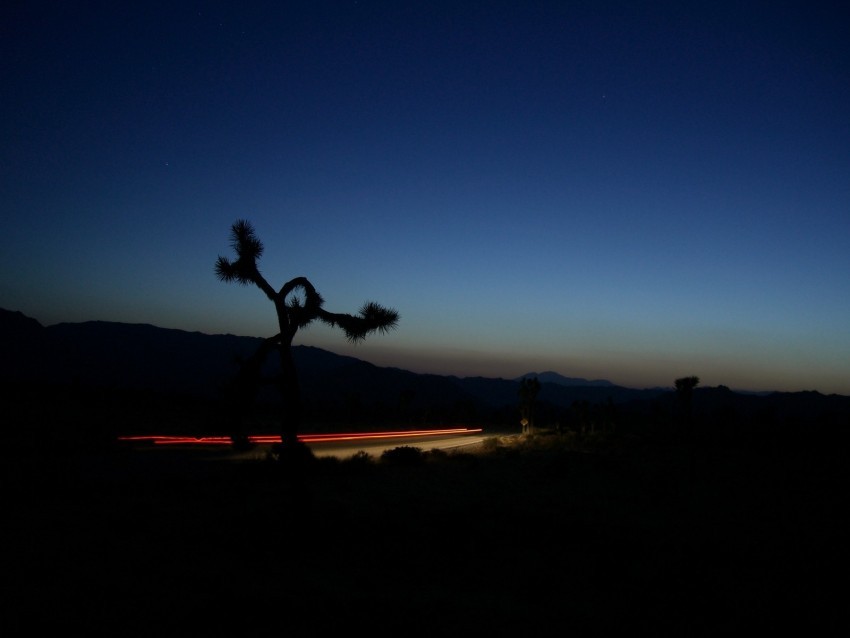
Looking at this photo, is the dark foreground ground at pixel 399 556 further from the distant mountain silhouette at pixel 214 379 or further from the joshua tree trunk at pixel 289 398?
the distant mountain silhouette at pixel 214 379

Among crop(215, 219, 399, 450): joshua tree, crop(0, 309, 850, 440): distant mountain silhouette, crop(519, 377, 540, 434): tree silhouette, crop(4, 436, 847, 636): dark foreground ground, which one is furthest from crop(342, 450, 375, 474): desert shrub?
crop(0, 309, 850, 440): distant mountain silhouette

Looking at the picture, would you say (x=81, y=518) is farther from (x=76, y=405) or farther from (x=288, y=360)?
(x=76, y=405)

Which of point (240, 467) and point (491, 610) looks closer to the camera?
point (491, 610)

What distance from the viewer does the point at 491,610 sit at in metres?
5.97

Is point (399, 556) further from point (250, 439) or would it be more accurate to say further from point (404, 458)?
point (250, 439)

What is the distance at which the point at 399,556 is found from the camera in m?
7.67

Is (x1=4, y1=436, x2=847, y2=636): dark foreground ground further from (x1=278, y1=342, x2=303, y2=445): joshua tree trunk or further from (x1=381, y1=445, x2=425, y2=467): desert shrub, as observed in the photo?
(x1=381, y1=445, x2=425, y2=467): desert shrub

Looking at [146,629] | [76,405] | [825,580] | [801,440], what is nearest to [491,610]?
[146,629]

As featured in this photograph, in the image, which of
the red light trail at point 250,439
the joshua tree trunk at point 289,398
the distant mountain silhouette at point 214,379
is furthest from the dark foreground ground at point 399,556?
the distant mountain silhouette at point 214,379

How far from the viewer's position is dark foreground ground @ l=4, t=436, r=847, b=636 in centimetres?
564

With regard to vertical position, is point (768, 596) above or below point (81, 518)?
below

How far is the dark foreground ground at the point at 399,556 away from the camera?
564 cm

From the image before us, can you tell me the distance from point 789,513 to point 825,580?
5749 mm

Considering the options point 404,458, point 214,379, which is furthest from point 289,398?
point 214,379
